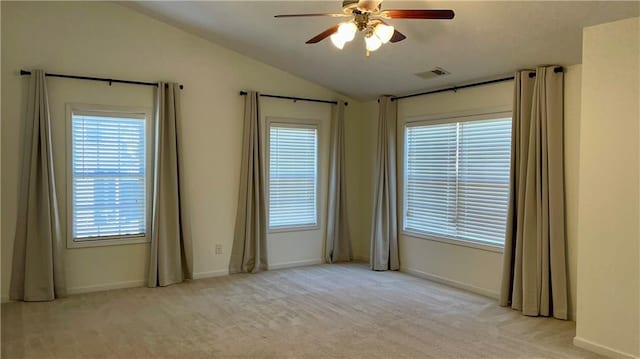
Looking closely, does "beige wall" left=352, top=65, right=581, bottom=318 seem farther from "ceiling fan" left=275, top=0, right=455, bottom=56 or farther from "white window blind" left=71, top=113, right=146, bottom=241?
"white window blind" left=71, top=113, right=146, bottom=241

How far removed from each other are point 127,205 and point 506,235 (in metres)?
4.14

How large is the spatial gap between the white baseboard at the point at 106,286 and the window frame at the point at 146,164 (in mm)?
448

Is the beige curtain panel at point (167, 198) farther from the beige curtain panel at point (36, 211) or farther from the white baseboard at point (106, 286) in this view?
the beige curtain panel at point (36, 211)

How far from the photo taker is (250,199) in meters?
6.12

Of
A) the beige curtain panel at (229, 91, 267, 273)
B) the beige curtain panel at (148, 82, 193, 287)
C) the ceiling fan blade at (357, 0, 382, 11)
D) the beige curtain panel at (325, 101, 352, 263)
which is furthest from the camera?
the beige curtain panel at (325, 101, 352, 263)

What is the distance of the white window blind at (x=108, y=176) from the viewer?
5195 mm

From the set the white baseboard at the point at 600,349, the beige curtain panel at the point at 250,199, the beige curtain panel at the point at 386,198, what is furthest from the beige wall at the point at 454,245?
the beige curtain panel at the point at 250,199

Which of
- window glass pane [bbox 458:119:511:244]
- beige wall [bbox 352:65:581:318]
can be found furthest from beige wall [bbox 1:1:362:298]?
window glass pane [bbox 458:119:511:244]

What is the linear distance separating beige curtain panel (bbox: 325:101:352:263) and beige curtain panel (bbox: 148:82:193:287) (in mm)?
2104

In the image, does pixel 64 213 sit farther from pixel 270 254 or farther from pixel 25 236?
pixel 270 254

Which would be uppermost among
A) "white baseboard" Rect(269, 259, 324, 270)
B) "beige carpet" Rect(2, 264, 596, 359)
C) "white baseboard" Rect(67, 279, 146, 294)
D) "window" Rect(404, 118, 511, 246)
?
"window" Rect(404, 118, 511, 246)

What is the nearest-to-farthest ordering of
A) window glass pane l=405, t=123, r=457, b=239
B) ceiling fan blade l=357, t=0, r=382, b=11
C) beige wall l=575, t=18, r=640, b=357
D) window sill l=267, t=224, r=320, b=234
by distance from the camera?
ceiling fan blade l=357, t=0, r=382, b=11 → beige wall l=575, t=18, r=640, b=357 → window glass pane l=405, t=123, r=457, b=239 → window sill l=267, t=224, r=320, b=234

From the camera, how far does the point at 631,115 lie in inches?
136

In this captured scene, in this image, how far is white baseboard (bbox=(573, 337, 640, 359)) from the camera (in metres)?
3.53
